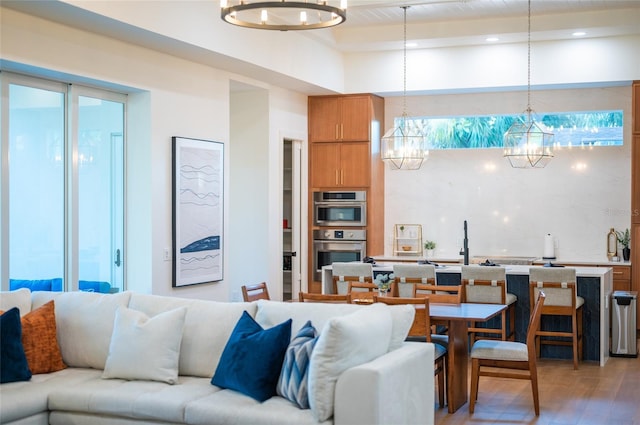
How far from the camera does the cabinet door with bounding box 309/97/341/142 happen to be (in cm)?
1062

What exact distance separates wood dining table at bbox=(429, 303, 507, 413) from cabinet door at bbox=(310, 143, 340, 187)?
14.5 ft

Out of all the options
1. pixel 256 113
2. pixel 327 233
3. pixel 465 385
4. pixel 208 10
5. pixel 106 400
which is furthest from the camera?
pixel 327 233

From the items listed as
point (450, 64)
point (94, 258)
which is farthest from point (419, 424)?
point (450, 64)

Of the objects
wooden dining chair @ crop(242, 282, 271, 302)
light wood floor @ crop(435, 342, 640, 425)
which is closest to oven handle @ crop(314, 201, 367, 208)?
light wood floor @ crop(435, 342, 640, 425)

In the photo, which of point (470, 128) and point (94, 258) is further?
point (470, 128)

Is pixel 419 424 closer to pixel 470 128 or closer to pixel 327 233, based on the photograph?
pixel 327 233

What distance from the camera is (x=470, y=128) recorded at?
35.7 feet

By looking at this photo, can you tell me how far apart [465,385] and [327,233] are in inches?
181

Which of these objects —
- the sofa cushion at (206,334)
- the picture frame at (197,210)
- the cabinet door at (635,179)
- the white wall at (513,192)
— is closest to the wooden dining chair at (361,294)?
the sofa cushion at (206,334)

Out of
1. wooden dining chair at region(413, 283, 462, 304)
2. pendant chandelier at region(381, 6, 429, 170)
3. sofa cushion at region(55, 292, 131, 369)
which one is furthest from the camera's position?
pendant chandelier at region(381, 6, 429, 170)

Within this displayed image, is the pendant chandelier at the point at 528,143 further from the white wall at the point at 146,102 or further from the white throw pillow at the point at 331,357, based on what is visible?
the white throw pillow at the point at 331,357

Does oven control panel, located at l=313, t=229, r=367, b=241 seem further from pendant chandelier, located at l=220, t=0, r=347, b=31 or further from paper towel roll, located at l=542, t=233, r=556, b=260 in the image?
pendant chandelier, located at l=220, t=0, r=347, b=31

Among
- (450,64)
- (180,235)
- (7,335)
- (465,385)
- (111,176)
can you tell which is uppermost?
(450,64)

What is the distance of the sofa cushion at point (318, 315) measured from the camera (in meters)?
4.70
